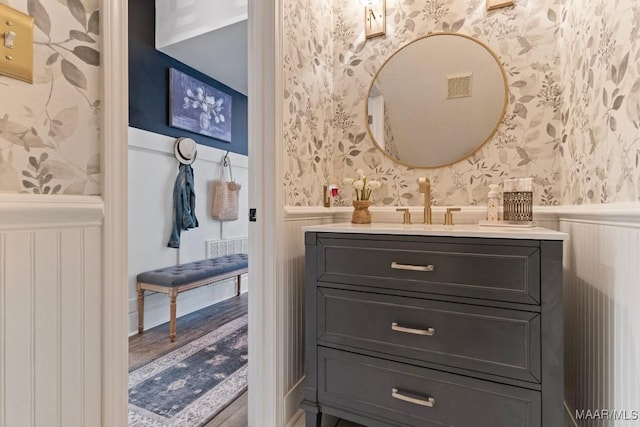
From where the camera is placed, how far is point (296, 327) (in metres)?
1.61

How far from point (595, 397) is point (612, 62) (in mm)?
1145

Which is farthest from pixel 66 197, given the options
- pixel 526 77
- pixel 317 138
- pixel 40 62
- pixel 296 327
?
pixel 526 77

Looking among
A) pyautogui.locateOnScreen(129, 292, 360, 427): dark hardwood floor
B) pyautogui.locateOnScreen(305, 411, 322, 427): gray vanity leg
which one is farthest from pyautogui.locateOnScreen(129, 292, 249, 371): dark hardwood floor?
pyautogui.locateOnScreen(305, 411, 322, 427): gray vanity leg

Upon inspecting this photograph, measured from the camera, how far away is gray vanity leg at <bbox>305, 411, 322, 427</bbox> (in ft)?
4.51

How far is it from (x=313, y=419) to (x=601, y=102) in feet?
5.39

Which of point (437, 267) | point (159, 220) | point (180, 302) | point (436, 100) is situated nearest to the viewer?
point (437, 267)

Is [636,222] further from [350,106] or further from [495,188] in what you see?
[350,106]

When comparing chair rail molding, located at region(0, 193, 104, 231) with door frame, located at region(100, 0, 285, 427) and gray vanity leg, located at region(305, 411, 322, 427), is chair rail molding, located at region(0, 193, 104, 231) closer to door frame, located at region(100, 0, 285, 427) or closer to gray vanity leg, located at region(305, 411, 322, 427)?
door frame, located at region(100, 0, 285, 427)

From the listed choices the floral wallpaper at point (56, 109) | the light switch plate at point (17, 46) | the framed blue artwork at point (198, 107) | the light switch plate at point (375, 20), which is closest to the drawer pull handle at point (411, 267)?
the floral wallpaper at point (56, 109)

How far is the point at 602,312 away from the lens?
1094 mm

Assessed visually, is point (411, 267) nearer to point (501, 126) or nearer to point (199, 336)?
point (501, 126)

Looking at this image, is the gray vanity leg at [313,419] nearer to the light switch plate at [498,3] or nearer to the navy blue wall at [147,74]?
the light switch plate at [498,3]

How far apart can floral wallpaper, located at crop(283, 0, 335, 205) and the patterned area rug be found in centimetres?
115
